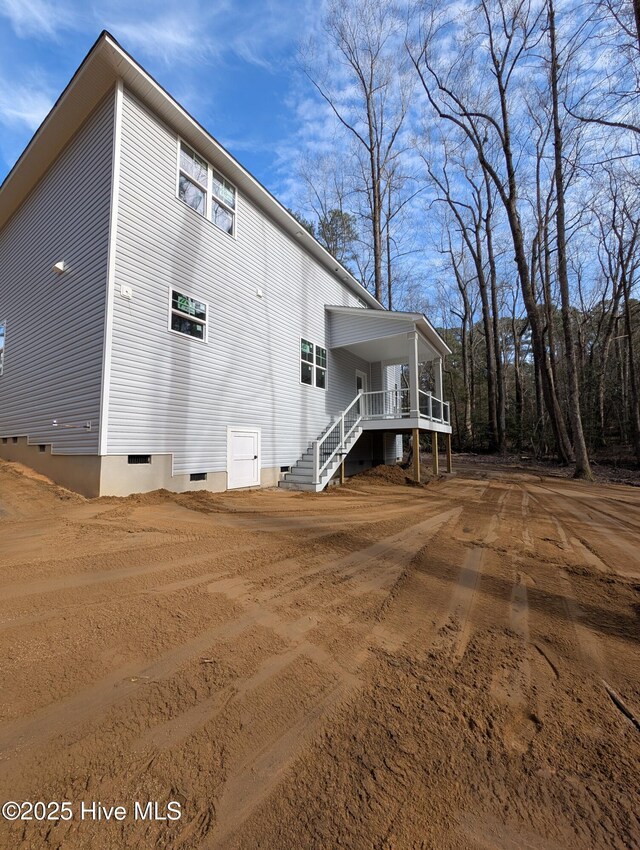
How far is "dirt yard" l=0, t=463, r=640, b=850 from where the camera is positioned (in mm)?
1225

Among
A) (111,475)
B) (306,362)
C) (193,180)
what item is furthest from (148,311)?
(306,362)

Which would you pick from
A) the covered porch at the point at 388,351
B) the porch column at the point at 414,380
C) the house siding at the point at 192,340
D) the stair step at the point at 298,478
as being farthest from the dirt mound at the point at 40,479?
the porch column at the point at 414,380

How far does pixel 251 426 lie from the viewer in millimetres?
8773

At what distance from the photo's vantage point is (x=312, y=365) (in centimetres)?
1141

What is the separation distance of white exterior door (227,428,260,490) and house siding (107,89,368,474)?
22cm

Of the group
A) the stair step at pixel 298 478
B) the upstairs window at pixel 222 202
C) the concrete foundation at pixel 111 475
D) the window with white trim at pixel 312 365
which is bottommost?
the stair step at pixel 298 478

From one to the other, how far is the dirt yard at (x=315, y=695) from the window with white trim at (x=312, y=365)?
7646 mm

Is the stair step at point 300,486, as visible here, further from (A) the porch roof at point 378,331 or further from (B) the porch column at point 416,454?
(A) the porch roof at point 378,331

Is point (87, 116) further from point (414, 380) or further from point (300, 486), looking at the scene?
point (414, 380)

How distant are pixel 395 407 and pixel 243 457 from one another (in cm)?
928

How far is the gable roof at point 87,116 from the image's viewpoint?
6.21 meters

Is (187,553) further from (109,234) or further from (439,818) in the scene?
(109,234)

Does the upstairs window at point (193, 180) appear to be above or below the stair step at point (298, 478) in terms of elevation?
above

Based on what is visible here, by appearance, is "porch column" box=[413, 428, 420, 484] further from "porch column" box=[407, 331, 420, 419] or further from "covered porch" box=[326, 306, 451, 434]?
"porch column" box=[407, 331, 420, 419]
